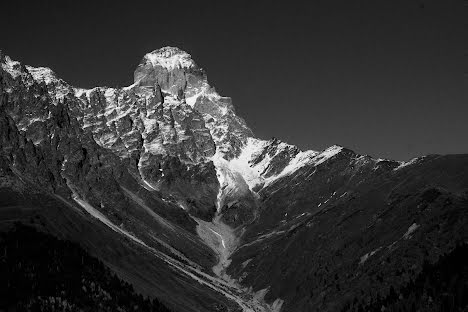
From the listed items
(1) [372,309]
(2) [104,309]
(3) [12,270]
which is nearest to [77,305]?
(2) [104,309]

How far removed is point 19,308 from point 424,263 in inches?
4576

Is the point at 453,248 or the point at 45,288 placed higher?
the point at 453,248

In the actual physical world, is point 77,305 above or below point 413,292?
below

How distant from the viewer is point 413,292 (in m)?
178

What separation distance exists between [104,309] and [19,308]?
2627cm

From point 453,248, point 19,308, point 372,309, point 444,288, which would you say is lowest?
point 19,308

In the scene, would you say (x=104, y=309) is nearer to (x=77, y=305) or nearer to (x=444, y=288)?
(x=77, y=305)

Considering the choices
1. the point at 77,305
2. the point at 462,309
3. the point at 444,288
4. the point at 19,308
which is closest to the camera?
the point at 462,309

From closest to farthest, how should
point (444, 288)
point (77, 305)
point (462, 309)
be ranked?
point (462, 309) < point (444, 288) < point (77, 305)

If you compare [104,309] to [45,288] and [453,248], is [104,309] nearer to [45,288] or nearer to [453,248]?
[45,288]

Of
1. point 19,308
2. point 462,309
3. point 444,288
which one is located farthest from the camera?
point 19,308

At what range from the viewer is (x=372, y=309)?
612 feet

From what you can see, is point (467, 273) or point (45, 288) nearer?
point (467, 273)

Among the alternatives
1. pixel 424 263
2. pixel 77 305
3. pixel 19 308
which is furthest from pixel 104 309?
pixel 424 263
